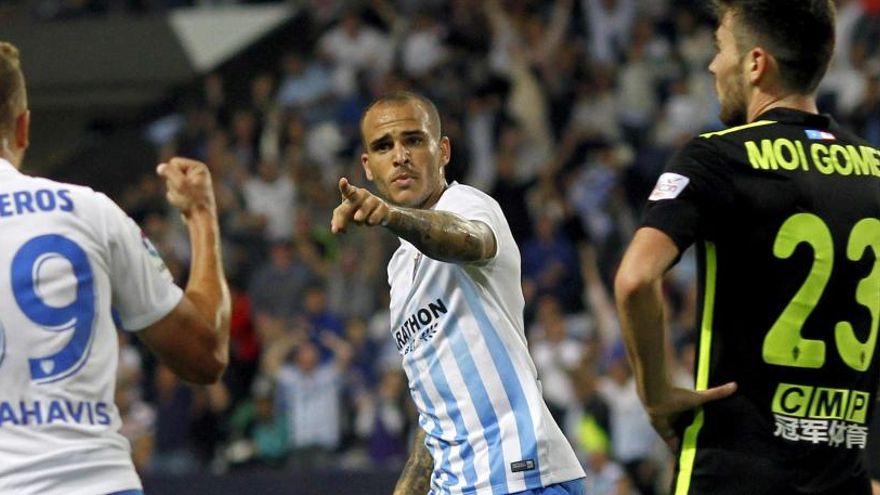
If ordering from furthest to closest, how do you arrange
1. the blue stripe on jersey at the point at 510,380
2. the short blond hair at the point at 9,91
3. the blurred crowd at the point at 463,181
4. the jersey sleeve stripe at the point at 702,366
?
the blurred crowd at the point at 463,181 → the blue stripe on jersey at the point at 510,380 → the short blond hair at the point at 9,91 → the jersey sleeve stripe at the point at 702,366

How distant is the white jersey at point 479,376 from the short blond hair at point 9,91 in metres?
1.50

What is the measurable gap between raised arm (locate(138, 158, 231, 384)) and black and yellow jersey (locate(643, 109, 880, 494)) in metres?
1.23

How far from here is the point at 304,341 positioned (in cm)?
1439

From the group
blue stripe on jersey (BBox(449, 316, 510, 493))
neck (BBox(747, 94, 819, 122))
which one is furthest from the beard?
blue stripe on jersey (BBox(449, 316, 510, 493))

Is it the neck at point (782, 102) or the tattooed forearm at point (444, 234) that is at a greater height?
the neck at point (782, 102)

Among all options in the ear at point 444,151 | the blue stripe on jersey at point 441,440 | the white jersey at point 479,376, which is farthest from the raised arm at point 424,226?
the ear at point 444,151

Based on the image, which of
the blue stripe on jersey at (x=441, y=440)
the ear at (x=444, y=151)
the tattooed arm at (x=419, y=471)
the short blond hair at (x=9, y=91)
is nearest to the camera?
the short blond hair at (x=9, y=91)

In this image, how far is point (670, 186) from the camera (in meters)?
4.09

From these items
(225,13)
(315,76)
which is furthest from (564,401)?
(225,13)

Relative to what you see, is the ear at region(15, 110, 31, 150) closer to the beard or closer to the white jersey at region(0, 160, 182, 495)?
the white jersey at region(0, 160, 182, 495)

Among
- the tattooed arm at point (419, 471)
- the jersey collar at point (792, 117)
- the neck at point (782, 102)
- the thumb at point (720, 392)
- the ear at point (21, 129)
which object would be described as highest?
the ear at point (21, 129)

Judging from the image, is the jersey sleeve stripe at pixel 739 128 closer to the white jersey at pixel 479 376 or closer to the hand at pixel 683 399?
the hand at pixel 683 399

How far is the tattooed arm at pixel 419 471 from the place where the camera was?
5422mm

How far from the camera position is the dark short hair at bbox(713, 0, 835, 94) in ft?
13.8
